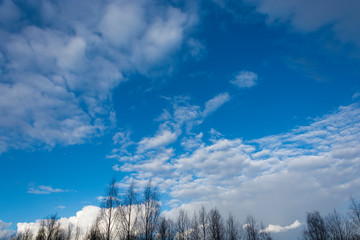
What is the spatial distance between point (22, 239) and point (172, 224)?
181 ft

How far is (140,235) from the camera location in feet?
117

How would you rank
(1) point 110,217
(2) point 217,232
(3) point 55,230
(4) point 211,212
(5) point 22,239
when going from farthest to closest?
(5) point 22,239, (3) point 55,230, (4) point 211,212, (2) point 217,232, (1) point 110,217

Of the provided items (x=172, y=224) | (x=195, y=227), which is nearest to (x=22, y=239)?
(x=172, y=224)

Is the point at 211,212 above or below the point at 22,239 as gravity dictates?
above

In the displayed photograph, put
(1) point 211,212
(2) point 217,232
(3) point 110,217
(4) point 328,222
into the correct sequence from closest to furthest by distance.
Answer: (3) point 110,217 → (2) point 217,232 → (1) point 211,212 → (4) point 328,222

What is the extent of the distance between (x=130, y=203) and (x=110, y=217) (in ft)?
11.6

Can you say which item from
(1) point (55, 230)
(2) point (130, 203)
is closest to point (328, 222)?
(2) point (130, 203)

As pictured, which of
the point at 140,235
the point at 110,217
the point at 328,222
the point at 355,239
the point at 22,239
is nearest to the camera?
the point at 110,217

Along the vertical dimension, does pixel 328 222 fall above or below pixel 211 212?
below

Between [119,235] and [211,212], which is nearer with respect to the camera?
[119,235]

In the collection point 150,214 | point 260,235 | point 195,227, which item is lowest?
point 260,235

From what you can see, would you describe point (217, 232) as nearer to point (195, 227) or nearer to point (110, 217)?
point (195, 227)

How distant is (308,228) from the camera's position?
204 ft

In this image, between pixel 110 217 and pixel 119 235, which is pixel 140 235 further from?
pixel 110 217
